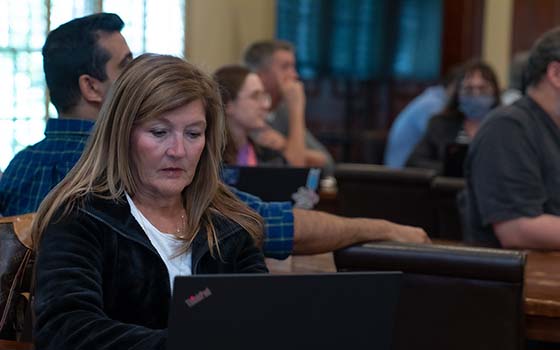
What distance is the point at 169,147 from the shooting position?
228 cm

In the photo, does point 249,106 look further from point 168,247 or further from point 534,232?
point 168,247

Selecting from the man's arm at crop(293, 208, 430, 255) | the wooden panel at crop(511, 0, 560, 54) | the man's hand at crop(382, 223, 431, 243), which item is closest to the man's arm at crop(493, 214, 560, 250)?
the man's hand at crop(382, 223, 431, 243)

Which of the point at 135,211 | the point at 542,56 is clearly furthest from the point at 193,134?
the point at 542,56

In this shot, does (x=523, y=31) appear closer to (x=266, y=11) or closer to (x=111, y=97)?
(x=266, y=11)

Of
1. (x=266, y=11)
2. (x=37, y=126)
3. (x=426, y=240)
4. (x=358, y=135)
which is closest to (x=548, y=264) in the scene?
(x=426, y=240)

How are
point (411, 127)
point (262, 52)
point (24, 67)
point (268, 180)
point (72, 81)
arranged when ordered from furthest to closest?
point (411, 127) < point (262, 52) < point (24, 67) < point (268, 180) < point (72, 81)

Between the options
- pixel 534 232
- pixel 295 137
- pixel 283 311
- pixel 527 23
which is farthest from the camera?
pixel 527 23

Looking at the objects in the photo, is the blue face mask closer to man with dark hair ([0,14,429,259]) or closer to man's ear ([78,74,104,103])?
man with dark hair ([0,14,429,259])

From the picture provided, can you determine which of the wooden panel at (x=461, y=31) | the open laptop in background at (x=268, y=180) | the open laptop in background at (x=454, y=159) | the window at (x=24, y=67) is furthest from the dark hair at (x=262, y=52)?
the wooden panel at (x=461, y=31)

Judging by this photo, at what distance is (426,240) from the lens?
10.4ft

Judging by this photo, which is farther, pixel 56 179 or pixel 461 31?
pixel 461 31

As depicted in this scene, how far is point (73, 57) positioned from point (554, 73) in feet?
5.33

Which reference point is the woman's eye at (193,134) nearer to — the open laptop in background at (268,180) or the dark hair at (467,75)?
the open laptop in background at (268,180)

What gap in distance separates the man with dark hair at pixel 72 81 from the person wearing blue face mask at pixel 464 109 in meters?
3.80
